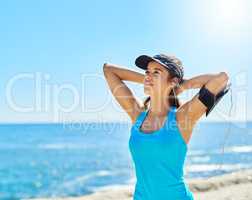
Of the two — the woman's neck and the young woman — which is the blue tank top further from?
the woman's neck

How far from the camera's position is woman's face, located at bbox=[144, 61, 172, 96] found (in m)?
3.21

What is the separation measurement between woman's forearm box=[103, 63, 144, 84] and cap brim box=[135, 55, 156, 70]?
0.36 metres

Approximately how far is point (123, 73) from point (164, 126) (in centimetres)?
79

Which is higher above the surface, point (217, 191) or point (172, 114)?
point (172, 114)

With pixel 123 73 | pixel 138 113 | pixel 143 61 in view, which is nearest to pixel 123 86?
pixel 123 73

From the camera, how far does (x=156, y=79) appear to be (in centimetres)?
322

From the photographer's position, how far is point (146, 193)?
9.87 ft

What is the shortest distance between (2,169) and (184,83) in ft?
144

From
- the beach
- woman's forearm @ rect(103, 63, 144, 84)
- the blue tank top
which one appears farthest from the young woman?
the beach

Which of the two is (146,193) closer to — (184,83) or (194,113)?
(194,113)

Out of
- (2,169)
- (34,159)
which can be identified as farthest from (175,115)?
(34,159)

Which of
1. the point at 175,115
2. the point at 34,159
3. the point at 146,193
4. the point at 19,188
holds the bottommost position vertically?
the point at 34,159

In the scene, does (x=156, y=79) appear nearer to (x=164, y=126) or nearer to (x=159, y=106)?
(x=159, y=106)

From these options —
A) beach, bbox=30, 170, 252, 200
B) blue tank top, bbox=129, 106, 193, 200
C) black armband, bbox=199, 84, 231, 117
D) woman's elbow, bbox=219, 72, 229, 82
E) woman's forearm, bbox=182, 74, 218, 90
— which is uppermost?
woman's elbow, bbox=219, 72, 229, 82
